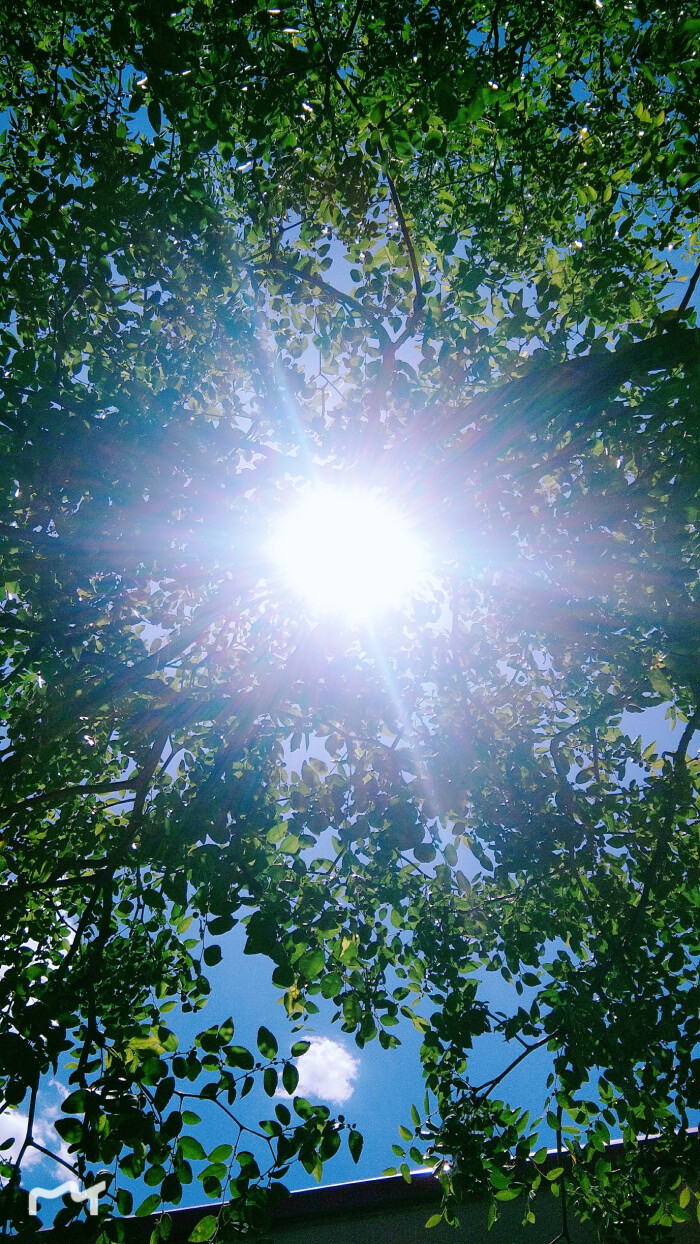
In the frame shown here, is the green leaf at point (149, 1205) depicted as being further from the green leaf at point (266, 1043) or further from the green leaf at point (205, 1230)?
the green leaf at point (266, 1043)

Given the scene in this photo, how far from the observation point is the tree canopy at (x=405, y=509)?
4312mm

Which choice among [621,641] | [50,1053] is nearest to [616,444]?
[621,641]

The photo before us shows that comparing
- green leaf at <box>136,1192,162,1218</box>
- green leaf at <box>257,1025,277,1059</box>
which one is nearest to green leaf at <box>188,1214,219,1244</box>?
green leaf at <box>136,1192,162,1218</box>

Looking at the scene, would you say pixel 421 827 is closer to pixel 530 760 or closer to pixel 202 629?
pixel 530 760

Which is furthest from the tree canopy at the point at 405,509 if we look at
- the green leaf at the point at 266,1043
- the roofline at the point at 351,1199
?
the roofline at the point at 351,1199

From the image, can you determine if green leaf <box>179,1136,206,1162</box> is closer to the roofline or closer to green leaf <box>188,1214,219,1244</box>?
green leaf <box>188,1214,219,1244</box>

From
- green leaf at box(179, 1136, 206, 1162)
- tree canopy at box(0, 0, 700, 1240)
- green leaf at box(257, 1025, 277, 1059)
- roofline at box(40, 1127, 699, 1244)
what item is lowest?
roofline at box(40, 1127, 699, 1244)

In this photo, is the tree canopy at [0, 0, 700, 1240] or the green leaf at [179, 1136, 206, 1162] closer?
the green leaf at [179, 1136, 206, 1162]

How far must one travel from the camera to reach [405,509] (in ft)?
19.3

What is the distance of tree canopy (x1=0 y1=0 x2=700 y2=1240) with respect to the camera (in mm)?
4312

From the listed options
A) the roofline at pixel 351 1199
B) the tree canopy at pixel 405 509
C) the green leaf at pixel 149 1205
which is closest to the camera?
the green leaf at pixel 149 1205

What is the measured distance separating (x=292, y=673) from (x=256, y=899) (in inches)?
69.9

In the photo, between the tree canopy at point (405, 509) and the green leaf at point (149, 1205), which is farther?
the tree canopy at point (405, 509)

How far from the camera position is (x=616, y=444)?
18.0ft
